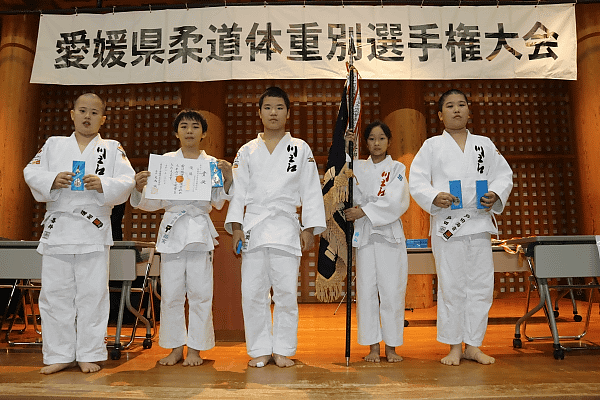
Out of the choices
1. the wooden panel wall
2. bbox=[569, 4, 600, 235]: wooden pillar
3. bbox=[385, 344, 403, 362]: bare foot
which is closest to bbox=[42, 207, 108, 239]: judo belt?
bbox=[385, 344, 403, 362]: bare foot

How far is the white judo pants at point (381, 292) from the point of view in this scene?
3441 millimetres

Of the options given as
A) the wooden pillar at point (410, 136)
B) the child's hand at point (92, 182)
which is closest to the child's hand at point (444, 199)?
the child's hand at point (92, 182)

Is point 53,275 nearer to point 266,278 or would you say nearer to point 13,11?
point 266,278

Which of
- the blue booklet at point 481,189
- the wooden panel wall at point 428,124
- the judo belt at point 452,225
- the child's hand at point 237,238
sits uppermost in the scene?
the wooden panel wall at point 428,124

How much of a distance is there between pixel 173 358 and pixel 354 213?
5.23ft

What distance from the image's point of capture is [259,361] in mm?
3238

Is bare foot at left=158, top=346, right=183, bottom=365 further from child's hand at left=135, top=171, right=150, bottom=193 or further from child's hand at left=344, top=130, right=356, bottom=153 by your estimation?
child's hand at left=344, top=130, right=356, bottom=153

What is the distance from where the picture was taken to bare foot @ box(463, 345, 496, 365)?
10.7ft

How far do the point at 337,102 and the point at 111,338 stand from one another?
17.2 feet

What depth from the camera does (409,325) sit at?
552 centimetres

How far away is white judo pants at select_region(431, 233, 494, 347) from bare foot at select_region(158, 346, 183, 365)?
70.7 inches

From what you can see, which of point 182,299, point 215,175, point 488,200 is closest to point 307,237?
point 215,175

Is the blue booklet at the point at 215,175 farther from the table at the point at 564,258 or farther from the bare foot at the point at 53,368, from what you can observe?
the table at the point at 564,258

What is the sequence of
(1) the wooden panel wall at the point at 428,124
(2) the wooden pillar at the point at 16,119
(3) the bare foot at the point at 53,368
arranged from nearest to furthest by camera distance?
1. (3) the bare foot at the point at 53,368
2. (2) the wooden pillar at the point at 16,119
3. (1) the wooden panel wall at the point at 428,124
